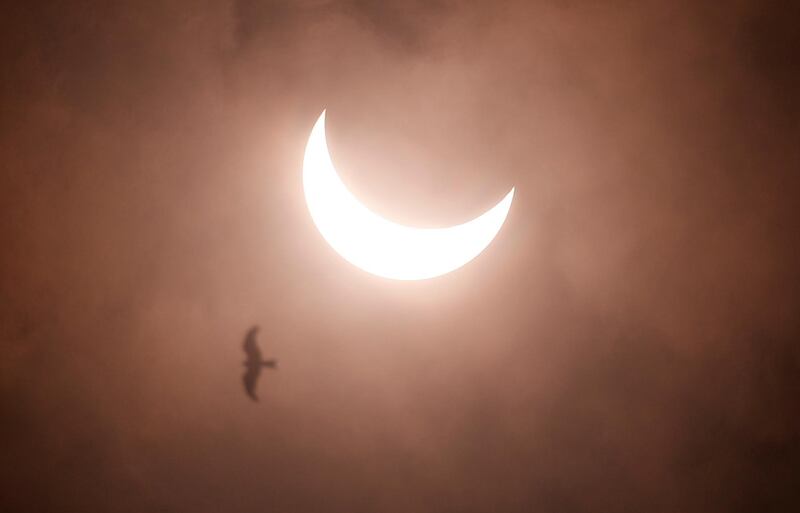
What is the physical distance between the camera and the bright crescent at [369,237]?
5.11 feet

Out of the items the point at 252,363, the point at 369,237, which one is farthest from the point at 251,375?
the point at 369,237

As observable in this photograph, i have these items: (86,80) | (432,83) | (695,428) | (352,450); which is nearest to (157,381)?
(352,450)

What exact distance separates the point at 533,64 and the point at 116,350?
1.46 metres

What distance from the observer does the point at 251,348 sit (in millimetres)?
2014

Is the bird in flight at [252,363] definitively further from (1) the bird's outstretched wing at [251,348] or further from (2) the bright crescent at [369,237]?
(2) the bright crescent at [369,237]

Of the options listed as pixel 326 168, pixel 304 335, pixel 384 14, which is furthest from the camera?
pixel 304 335

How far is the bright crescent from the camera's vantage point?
5.11 ft

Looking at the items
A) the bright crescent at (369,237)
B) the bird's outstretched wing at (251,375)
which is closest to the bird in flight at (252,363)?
the bird's outstretched wing at (251,375)

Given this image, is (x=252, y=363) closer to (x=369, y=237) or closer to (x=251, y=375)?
(x=251, y=375)

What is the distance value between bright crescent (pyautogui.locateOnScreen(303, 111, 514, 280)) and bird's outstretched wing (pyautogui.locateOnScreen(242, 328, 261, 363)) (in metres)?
0.58

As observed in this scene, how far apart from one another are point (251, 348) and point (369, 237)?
65 cm

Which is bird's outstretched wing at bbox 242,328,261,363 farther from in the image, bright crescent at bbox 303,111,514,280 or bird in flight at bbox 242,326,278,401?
bright crescent at bbox 303,111,514,280

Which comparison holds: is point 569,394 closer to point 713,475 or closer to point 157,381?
point 713,475

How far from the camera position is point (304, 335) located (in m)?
2.09
